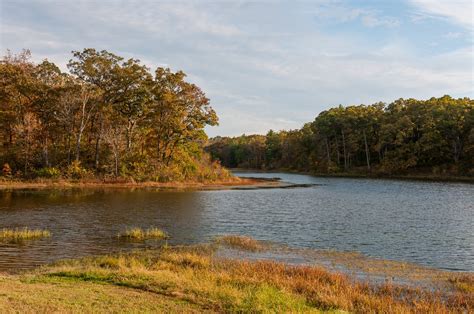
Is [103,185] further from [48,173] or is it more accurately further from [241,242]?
[241,242]

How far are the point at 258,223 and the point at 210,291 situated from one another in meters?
18.5

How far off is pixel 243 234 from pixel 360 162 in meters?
95.5

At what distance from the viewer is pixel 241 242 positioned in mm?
22250

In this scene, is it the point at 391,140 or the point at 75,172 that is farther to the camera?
the point at 391,140

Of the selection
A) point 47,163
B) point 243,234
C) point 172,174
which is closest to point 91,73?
point 47,163

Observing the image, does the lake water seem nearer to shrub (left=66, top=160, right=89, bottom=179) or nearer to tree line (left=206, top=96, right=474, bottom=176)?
shrub (left=66, top=160, right=89, bottom=179)

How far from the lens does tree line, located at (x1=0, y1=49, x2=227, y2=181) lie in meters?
60.4

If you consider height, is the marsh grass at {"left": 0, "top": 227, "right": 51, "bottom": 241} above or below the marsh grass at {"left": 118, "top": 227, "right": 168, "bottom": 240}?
above

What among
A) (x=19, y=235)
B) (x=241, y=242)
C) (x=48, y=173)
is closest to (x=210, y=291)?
(x=241, y=242)

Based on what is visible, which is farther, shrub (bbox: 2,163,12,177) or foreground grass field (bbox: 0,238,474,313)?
shrub (bbox: 2,163,12,177)

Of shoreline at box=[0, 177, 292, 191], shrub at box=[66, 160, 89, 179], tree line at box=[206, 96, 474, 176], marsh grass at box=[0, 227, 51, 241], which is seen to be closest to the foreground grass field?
marsh grass at box=[0, 227, 51, 241]

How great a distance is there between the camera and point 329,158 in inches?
4648

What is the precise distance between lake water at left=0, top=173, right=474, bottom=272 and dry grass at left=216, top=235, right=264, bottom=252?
59.0 inches

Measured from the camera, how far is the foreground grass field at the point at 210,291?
10.1 metres
